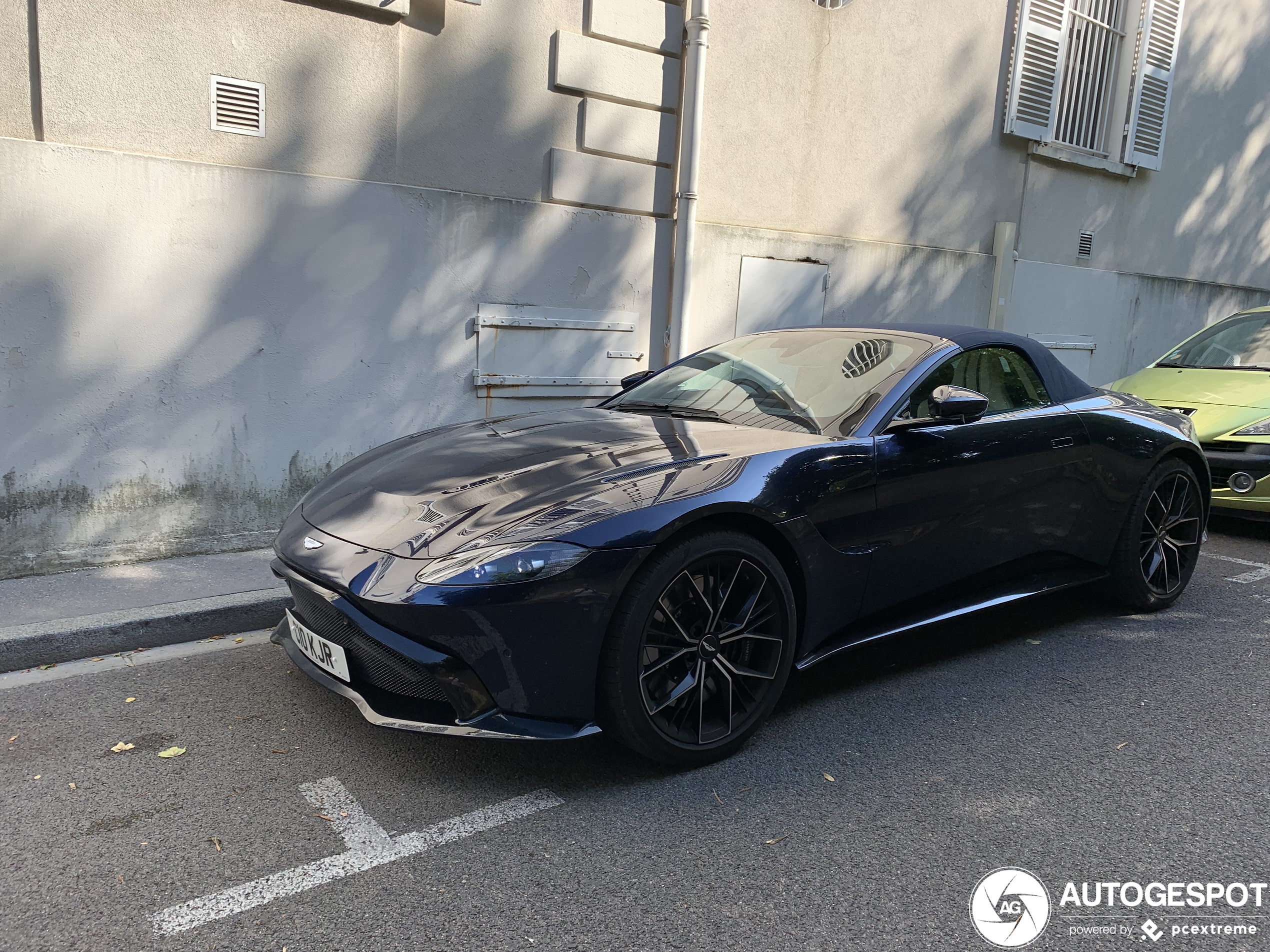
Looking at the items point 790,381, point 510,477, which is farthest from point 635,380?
point 510,477

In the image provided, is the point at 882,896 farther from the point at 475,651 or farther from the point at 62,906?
the point at 62,906

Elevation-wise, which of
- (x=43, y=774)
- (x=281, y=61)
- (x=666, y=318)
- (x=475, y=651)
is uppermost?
(x=281, y=61)

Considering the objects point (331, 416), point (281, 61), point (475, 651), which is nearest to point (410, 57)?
point (281, 61)

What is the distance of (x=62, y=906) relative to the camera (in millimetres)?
2232

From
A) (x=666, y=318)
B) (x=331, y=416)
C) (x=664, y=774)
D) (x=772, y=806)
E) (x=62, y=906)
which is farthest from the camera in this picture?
(x=666, y=318)

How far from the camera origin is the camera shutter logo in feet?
7.20

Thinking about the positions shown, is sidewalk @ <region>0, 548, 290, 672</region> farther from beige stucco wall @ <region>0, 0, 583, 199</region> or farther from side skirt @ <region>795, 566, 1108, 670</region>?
side skirt @ <region>795, 566, 1108, 670</region>

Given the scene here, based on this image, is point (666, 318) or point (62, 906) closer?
point (62, 906)

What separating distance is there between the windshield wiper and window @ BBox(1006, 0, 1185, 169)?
696cm

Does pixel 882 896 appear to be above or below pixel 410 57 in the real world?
below

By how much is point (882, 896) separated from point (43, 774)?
2478 mm

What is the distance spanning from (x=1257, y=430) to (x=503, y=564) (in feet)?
17.8

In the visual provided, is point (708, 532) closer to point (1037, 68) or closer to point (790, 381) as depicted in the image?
point (790, 381)

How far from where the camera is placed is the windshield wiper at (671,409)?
12.4 ft
